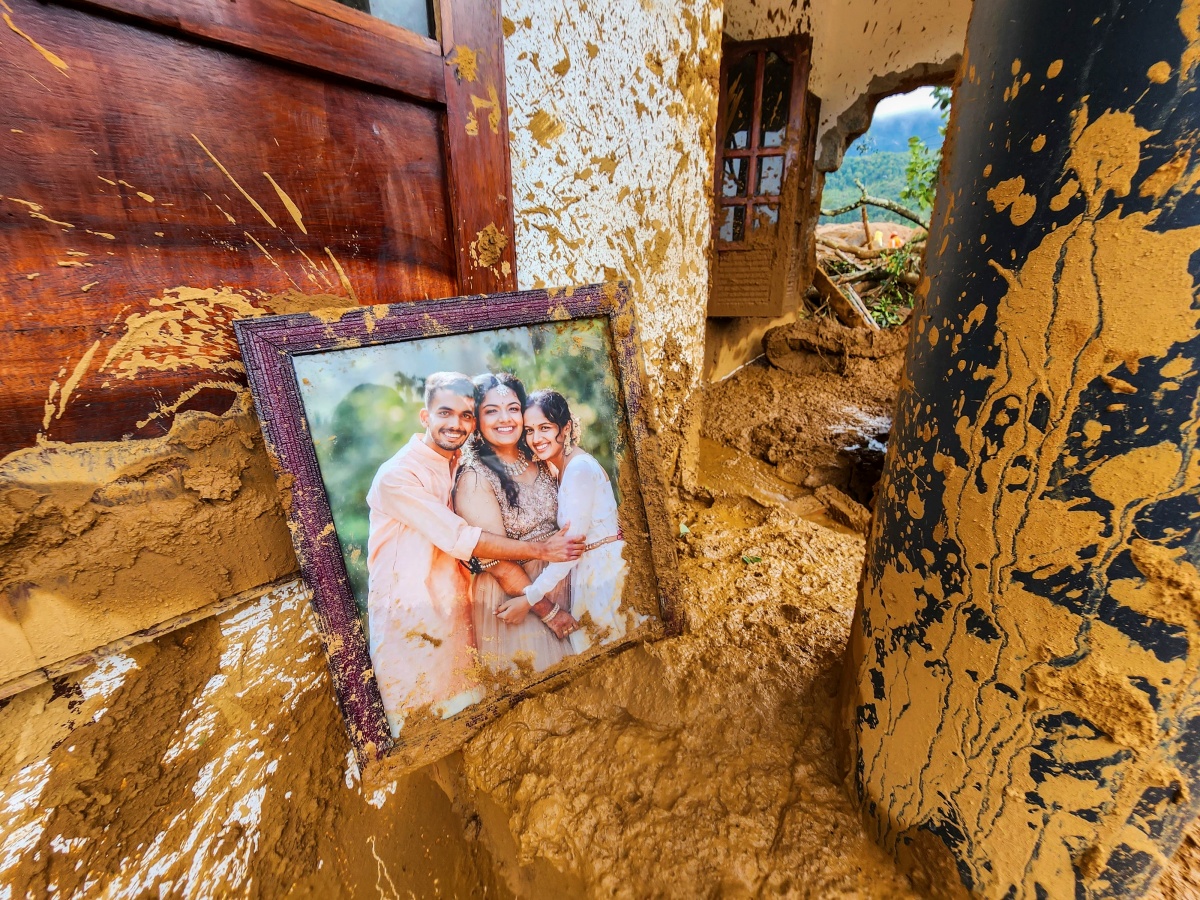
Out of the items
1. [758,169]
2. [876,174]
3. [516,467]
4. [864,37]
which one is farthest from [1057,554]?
[876,174]

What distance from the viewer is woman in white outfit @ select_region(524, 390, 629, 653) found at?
114 cm

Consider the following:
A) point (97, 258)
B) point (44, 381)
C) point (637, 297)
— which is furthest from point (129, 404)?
point (637, 297)

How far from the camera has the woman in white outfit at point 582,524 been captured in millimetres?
1137

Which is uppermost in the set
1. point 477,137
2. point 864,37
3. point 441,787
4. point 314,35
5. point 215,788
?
point 864,37

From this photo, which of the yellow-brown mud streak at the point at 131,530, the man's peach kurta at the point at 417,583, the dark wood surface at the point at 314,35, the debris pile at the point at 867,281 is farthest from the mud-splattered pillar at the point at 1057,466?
the debris pile at the point at 867,281

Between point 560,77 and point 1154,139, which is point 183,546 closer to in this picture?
point 560,77

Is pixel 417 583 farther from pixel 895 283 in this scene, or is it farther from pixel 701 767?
pixel 895 283

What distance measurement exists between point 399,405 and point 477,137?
2.13ft

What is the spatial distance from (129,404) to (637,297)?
1279 millimetres

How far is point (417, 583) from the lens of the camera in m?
1.01

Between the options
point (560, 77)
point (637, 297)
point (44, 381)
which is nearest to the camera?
point (44, 381)

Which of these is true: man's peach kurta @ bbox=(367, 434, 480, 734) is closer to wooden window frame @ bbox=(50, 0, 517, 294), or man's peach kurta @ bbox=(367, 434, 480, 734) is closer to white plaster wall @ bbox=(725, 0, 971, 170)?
wooden window frame @ bbox=(50, 0, 517, 294)

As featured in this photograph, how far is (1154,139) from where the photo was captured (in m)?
0.48

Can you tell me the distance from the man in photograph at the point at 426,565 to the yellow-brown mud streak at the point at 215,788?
21cm
